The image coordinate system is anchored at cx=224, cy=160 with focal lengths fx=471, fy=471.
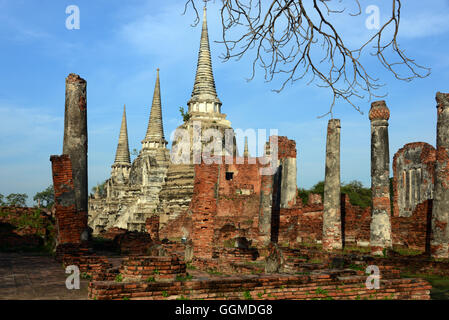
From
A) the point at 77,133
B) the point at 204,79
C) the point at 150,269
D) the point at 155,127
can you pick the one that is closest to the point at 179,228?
the point at 77,133

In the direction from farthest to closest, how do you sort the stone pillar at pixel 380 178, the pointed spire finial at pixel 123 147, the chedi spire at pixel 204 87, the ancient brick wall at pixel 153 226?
the pointed spire finial at pixel 123 147
the chedi spire at pixel 204 87
the ancient brick wall at pixel 153 226
the stone pillar at pixel 380 178

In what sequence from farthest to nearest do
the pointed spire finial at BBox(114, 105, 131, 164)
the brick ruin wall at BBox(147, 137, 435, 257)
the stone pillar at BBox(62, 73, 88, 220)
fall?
the pointed spire finial at BBox(114, 105, 131, 164) < the stone pillar at BBox(62, 73, 88, 220) < the brick ruin wall at BBox(147, 137, 435, 257)

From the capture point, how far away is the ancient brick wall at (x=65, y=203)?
11.0 metres

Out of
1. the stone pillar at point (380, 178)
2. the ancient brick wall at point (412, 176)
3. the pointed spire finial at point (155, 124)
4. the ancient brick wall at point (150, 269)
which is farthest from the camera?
the pointed spire finial at point (155, 124)

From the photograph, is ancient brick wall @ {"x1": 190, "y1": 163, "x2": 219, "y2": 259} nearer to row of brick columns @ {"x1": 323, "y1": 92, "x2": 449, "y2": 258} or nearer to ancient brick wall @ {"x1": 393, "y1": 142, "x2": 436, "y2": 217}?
row of brick columns @ {"x1": 323, "y1": 92, "x2": 449, "y2": 258}

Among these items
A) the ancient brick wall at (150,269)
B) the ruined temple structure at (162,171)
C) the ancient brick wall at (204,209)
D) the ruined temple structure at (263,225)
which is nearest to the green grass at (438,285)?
the ruined temple structure at (263,225)

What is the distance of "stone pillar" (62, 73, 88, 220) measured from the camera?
11742 mm

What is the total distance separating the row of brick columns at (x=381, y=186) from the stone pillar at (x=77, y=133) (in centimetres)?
764

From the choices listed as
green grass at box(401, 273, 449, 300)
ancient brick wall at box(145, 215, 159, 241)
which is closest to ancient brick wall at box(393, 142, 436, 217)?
ancient brick wall at box(145, 215, 159, 241)

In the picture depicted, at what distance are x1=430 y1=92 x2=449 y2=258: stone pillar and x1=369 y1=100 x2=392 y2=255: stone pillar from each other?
68.8 inches

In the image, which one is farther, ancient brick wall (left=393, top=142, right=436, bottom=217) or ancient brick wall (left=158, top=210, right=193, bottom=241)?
ancient brick wall (left=158, top=210, right=193, bottom=241)

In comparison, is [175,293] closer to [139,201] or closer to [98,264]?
[98,264]

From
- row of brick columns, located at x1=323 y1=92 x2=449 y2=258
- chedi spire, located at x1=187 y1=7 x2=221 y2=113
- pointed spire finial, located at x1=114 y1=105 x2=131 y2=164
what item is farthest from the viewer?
pointed spire finial, located at x1=114 y1=105 x2=131 y2=164

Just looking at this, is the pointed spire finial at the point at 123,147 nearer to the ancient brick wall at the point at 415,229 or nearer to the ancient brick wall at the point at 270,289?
the ancient brick wall at the point at 415,229
